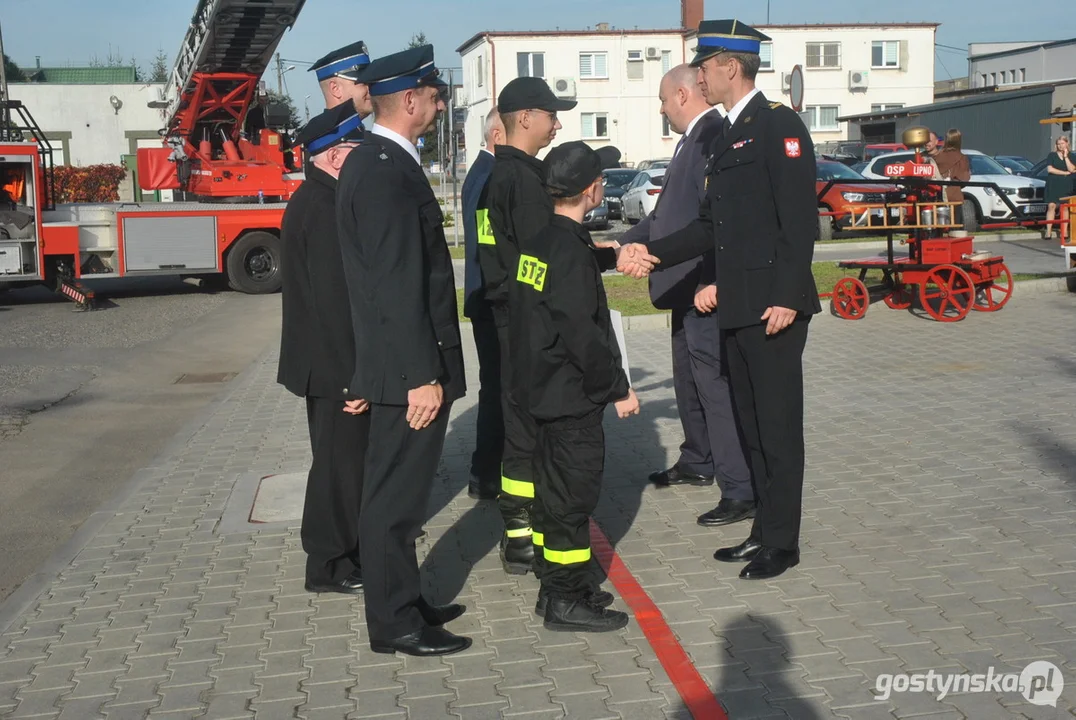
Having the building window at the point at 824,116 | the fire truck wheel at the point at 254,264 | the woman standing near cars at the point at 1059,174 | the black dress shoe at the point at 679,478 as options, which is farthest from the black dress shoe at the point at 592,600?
the building window at the point at 824,116

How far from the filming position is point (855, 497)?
20.1 feet

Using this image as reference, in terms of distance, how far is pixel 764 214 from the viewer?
16.2ft

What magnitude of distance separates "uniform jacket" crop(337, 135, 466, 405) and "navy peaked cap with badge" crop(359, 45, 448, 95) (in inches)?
7.2

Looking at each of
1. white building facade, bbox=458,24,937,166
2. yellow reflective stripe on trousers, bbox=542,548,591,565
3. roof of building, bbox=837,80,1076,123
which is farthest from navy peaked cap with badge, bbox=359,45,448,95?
white building facade, bbox=458,24,937,166

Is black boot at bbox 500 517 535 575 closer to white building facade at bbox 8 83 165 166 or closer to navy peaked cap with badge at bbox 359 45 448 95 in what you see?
navy peaked cap with badge at bbox 359 45 448 95

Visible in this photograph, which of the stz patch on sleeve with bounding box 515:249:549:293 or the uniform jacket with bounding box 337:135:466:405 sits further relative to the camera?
the stz patch on sleeve with bounding box 515:249:549:293

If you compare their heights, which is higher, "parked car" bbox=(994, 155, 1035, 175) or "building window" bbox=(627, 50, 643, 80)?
"building window" bbox=(627, 50, 643, 80)

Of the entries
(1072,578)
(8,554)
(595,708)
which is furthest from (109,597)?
(1072,578)

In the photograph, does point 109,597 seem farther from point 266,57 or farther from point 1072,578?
point 266,57

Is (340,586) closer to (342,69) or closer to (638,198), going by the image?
(342,69)

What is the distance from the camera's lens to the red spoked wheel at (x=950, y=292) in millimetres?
12117

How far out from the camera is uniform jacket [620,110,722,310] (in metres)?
5.86

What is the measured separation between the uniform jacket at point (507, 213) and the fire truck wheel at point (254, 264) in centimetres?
1383

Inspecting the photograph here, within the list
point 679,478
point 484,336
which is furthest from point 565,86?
point 484,336
